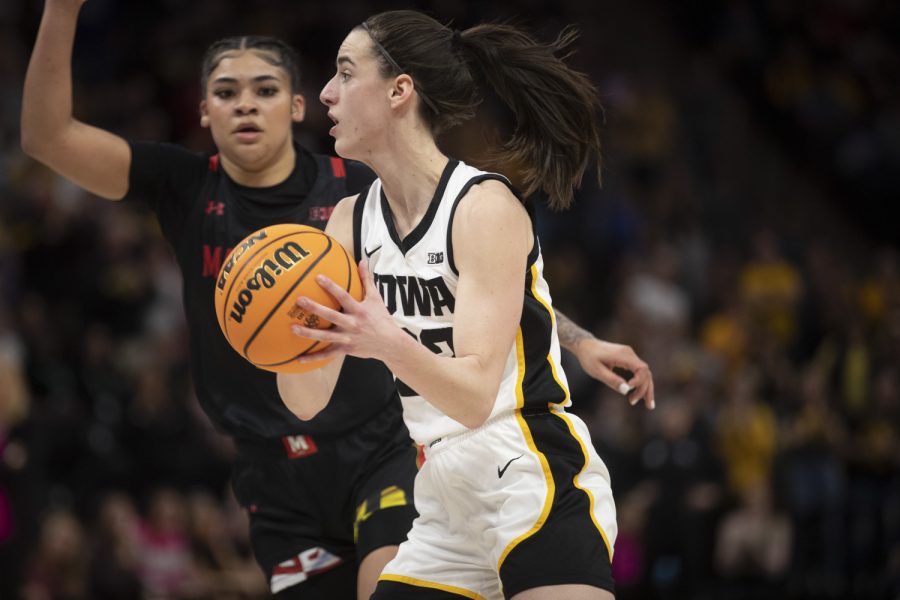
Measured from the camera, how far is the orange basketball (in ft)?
12.2

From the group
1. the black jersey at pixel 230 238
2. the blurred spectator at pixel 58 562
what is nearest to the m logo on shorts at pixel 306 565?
the black jersey at pixel 230 238

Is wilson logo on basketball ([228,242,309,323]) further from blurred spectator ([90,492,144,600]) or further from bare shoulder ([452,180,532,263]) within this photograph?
blurred spectator ([90,492,144,600])

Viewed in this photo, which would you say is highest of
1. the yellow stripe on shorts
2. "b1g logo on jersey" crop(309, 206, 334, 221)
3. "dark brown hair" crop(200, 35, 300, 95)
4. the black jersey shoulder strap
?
"dark brown hair" crop(200, 35, 300, 95)

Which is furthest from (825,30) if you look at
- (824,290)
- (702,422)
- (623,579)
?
(623,579)

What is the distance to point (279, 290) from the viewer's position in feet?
12.3

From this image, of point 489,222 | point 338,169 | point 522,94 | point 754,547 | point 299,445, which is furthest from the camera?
point 754,547

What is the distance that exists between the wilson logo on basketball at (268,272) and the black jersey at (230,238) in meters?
1.32

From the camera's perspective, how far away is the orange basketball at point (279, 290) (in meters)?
3.73

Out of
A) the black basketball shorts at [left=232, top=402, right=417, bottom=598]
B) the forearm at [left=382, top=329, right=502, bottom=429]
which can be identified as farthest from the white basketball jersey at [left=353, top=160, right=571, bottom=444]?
the black basketball shorts at [left=232, top=402, right=417, bottom=598]

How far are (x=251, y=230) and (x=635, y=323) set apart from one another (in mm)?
6976

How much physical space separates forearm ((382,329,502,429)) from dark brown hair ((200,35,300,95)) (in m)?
2.17

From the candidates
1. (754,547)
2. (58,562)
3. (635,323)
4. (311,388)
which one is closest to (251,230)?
(311,388)

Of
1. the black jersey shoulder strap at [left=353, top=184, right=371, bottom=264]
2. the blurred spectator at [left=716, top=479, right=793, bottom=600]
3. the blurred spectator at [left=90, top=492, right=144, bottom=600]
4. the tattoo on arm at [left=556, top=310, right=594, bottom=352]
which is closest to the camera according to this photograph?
the black jersey shoulder strap at [left=353, top=184, right=371, bottom=264]

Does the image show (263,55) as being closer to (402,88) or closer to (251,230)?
(251,230)
